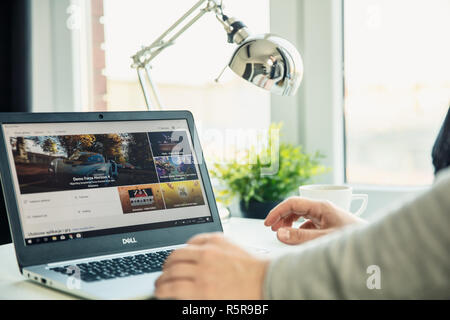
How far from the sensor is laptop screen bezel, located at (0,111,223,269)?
0.74m

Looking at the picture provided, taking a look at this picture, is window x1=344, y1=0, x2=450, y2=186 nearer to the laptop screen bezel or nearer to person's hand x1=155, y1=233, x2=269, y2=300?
the laptop screen bezel

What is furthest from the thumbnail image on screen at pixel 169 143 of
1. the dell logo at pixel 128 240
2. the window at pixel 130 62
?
the window at pixel 130 62

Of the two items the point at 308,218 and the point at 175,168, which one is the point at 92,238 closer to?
the point at 175,168

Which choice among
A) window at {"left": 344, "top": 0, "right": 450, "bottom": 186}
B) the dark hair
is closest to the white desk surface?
the dark hair

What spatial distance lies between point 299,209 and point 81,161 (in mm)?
400

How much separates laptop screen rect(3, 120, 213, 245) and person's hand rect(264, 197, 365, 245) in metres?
0.14

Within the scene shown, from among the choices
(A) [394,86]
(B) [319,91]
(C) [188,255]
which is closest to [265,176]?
(B) [319,91]

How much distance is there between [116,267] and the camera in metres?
0.71

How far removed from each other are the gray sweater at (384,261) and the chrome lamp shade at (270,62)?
591 mm

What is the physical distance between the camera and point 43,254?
0.75 m

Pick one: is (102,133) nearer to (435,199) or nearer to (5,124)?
(5,124)

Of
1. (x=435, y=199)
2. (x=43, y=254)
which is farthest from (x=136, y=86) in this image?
(x=435, y=199)

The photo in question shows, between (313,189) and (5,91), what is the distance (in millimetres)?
1288

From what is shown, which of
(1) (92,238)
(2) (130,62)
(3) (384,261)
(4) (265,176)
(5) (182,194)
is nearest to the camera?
(3) (384,261)
